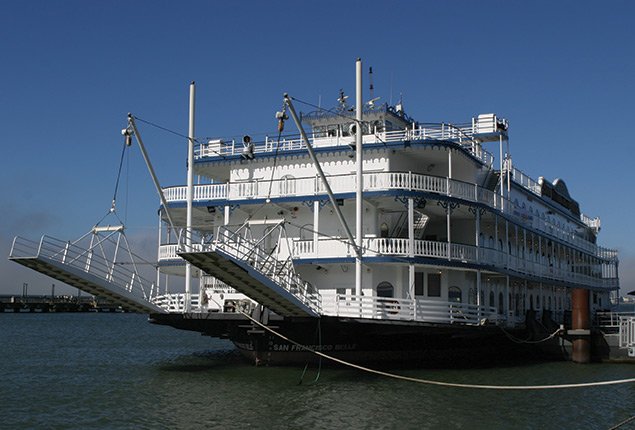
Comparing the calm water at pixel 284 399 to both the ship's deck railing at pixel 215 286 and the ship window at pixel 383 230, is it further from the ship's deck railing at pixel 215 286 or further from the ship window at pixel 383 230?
the ship window at pixel 383 230

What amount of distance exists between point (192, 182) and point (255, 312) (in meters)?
6.31

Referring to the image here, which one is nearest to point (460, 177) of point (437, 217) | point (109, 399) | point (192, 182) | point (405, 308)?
point (437, 217)

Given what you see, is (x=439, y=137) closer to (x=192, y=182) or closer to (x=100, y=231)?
(x=192, y=182)

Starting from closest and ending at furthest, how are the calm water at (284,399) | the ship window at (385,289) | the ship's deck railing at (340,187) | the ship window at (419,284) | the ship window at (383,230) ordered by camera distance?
the calm water at (284,399) → the ship's deck railing at (340,187) → the ship window at (385,289) → the ship window at (419,284) → the ship window at (383,230)

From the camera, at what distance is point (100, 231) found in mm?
22922

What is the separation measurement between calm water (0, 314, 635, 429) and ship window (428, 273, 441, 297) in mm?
3204

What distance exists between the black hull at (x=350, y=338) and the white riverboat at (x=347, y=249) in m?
0.06

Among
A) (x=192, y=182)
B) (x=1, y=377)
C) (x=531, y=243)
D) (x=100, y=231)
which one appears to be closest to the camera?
(x=100, y=231)

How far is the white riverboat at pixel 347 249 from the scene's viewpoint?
2266cm

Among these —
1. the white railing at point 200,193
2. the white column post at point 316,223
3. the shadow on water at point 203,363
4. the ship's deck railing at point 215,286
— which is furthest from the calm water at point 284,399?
the white railing at point 200,193

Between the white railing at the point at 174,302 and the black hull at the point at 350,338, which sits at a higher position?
the white railing at the point at 174,302

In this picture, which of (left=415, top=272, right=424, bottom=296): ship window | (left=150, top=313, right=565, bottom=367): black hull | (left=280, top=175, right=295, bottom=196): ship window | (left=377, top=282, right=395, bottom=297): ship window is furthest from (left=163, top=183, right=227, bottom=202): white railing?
(left=415, top=272, right=424, bottom=296): ship window

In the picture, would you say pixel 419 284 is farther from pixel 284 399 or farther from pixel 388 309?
pixel 284 399

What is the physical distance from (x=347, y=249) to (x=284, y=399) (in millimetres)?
7347
